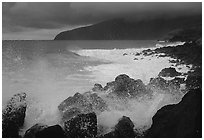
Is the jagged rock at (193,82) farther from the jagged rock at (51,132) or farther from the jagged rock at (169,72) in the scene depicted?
the jagged rock at (51,132)

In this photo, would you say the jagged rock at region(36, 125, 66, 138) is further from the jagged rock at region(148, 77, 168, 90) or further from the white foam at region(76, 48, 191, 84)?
the jagged rock at region(148, 77, 168, 90)

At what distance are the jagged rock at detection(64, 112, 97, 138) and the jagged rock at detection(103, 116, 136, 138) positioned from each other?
0.31 m

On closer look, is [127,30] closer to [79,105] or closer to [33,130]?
[79,105]

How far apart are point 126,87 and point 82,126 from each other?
1.18 meters

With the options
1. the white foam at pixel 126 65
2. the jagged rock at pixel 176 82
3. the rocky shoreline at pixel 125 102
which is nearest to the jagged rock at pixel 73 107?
the rocky shoreline at pixel 125 102

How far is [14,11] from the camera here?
599cm

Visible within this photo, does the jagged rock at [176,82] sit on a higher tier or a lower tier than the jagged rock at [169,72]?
lower

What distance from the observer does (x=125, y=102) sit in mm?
6324

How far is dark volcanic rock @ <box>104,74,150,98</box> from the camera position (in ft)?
20.4

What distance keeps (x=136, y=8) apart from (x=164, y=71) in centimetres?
137

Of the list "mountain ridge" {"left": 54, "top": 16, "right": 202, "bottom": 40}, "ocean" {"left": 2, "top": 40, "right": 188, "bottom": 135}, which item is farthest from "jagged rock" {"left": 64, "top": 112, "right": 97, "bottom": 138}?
"mountain ridge" {"left": 54, "top": 16, "right": 202, "bottom": 40}

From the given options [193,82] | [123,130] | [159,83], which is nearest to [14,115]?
[123,130]

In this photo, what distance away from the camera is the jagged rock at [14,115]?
5.99 meters

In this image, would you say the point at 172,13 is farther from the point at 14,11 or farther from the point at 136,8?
the point at 14,11
